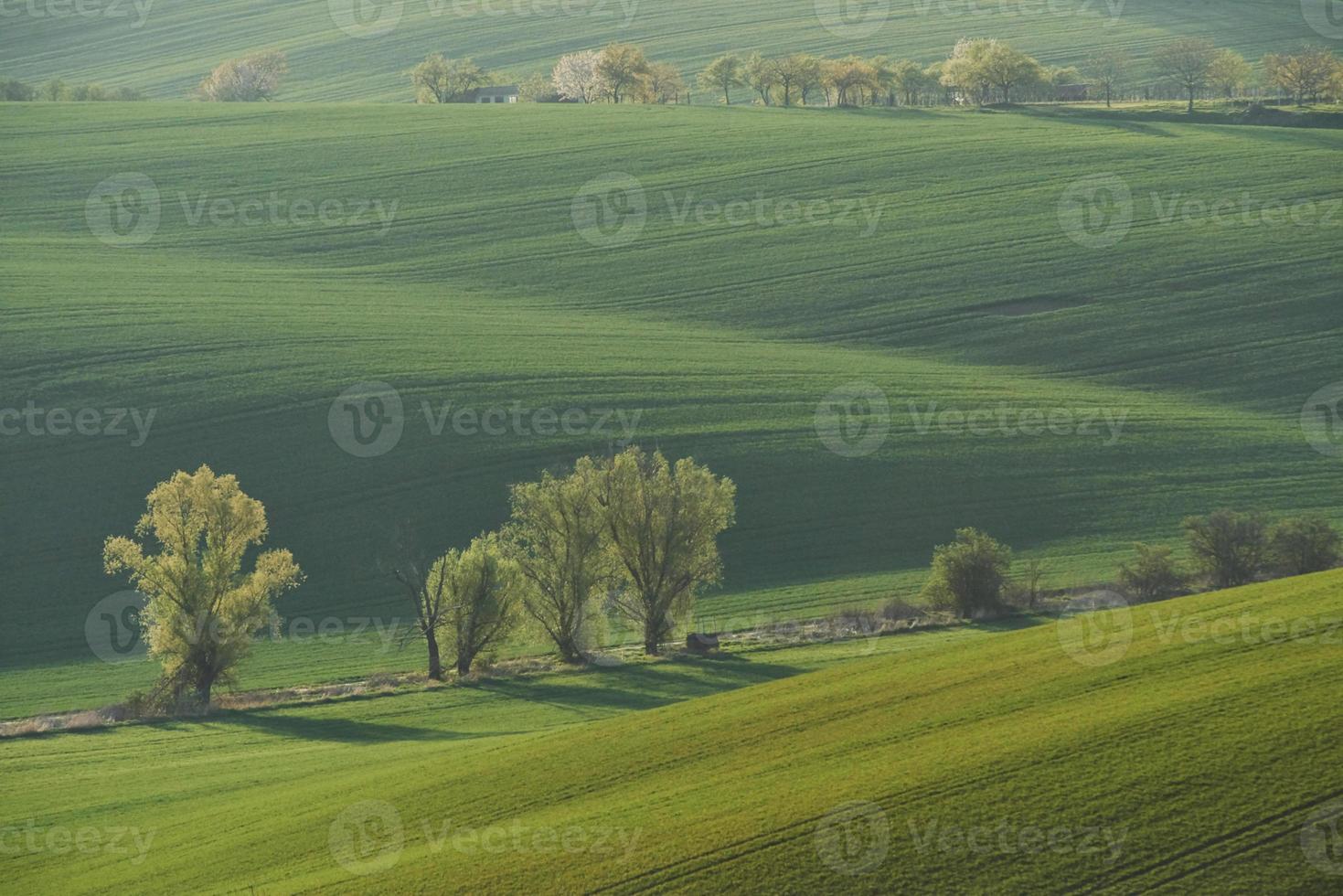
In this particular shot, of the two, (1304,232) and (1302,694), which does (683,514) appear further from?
(1304,232)

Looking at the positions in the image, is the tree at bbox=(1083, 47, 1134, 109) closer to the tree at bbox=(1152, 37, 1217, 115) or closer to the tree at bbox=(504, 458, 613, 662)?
the tree at bbox=(1152, 37, 1217, 115)

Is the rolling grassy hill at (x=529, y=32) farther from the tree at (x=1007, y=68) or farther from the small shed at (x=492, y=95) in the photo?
the tree at (x=1007, y=68)

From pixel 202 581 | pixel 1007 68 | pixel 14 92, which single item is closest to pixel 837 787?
pixel 202 581

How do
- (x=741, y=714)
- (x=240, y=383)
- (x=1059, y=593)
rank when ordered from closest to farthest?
1. (x=741, y=714)
2. (x=1059, y=593)
3. (x=240, y=383)

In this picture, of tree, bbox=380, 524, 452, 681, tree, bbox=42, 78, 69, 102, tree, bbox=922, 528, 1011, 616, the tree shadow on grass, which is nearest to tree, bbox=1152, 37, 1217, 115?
tree, bbox=922, 528, 1011, 616

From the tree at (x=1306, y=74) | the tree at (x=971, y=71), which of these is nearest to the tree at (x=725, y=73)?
the tree at (x=971, y=71)

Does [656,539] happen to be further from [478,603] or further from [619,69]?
[619,69]

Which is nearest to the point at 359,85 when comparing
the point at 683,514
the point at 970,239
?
the point at 970,239
